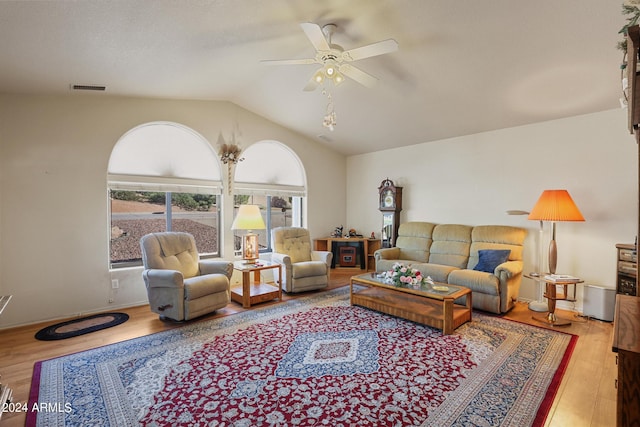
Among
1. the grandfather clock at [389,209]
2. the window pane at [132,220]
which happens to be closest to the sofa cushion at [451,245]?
the grandfather clock at [389,209]

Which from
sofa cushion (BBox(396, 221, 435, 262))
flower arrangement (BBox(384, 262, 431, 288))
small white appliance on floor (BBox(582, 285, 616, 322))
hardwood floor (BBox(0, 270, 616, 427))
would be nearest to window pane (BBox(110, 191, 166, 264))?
hardwood floor (BBox(0, 270, 616, 427))

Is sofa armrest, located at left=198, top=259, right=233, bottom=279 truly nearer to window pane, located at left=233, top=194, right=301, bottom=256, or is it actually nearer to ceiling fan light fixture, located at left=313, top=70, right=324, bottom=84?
window pane, located at left=233, top=194, right=301, bottom=256

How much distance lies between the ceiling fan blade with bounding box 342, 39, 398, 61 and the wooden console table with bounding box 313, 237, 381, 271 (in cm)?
396

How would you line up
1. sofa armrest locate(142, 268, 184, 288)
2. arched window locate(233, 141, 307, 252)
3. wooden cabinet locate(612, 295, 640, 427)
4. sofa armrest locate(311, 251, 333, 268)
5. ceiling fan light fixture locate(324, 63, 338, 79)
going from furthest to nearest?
arched window locate(233, 141, 307, 252) < sofa armrest locate(311, 251, 333, 268) < sofa armrest locate(142, 268, 184, 288) < ceiling fan light fixture locate(324, 63, 338, 79) < wooden cabinet locate(612, 295, 640, 427)

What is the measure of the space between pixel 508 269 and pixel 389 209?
98.1 inches

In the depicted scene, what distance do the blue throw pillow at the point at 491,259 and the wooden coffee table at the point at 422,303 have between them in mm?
709

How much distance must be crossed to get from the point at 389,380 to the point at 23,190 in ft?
14.3

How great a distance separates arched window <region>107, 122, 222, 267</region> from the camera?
14.1 feet

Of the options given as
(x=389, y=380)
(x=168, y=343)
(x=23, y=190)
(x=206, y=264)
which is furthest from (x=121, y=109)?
(x=389, y=380)

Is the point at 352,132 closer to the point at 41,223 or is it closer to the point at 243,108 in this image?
the point at 243,108

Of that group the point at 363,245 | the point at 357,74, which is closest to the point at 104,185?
the point at 357,74

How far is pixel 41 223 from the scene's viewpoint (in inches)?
142

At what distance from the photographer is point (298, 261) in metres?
5.11

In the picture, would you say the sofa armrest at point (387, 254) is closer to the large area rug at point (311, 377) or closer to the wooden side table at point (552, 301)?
the large area rug at point (311, 377)
